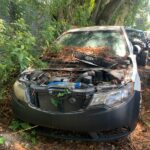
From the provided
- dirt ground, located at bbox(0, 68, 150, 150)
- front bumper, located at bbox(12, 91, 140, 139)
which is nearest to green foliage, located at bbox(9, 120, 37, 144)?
dirt ground, located at bbox(0, 68, 150, 150)

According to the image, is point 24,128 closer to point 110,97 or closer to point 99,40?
point 110,97

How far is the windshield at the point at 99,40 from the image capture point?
5.32 metres

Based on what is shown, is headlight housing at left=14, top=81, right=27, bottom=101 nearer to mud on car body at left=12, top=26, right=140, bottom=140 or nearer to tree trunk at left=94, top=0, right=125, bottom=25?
mud on car body at left=12, top=26, right=140, bottom=140

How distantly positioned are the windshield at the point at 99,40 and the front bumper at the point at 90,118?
1541 mm

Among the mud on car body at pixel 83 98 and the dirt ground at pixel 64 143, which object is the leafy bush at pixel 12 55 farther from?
the dirt ground at pixel 64 143

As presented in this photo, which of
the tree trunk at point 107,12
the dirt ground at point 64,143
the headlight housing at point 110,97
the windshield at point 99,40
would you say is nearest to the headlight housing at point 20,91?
the dirt ground at point 64,143

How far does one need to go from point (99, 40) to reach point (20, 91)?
2.35m

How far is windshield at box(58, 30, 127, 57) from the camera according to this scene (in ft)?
17.5

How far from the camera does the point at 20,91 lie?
414 centimetres

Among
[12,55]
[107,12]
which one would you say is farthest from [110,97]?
[107,12]

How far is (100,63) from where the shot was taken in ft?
15.9

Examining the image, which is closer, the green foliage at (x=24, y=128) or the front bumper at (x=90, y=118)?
the front bumper at (x=90, y=118)

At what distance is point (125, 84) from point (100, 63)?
99 centimetres

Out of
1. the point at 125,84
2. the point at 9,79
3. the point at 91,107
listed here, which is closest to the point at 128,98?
the point at 125,84
